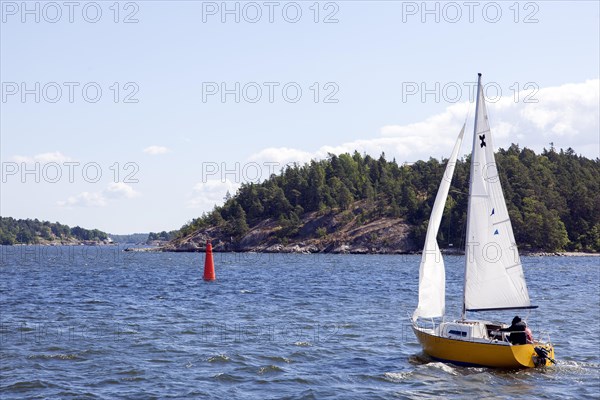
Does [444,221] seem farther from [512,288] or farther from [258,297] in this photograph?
[512,288]

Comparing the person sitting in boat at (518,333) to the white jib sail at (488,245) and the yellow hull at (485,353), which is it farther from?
the white jib sail at (488,245)

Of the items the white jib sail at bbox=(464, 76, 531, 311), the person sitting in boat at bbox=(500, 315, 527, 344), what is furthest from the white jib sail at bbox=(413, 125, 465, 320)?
the person sitting in boat at bbox=(500, 315, 527, 344)

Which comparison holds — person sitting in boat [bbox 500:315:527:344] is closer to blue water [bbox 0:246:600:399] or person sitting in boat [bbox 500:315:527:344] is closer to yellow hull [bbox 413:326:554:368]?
yellow hull [bbox 413:326:554:368]

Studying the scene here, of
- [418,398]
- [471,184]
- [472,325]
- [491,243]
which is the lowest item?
[418,398]

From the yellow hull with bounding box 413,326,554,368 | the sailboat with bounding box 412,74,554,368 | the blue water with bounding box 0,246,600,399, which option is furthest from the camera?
the sailboat with bounding box 412,74,554,368

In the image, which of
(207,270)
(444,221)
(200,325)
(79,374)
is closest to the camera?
(79,374)

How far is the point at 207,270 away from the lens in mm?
75188

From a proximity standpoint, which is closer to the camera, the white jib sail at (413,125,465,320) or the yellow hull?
the yellow hull

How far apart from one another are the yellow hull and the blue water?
13.6 inches

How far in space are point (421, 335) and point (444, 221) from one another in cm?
15012

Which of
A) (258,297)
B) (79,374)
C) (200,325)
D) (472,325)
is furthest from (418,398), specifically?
(258,297)

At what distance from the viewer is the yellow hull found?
26.8 metres

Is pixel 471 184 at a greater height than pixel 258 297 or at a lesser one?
greater

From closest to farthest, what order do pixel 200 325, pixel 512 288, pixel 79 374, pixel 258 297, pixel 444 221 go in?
pixel 79 374, pixel 512 288, pixel 200 325, pixel 258 297, pixel 444 221
